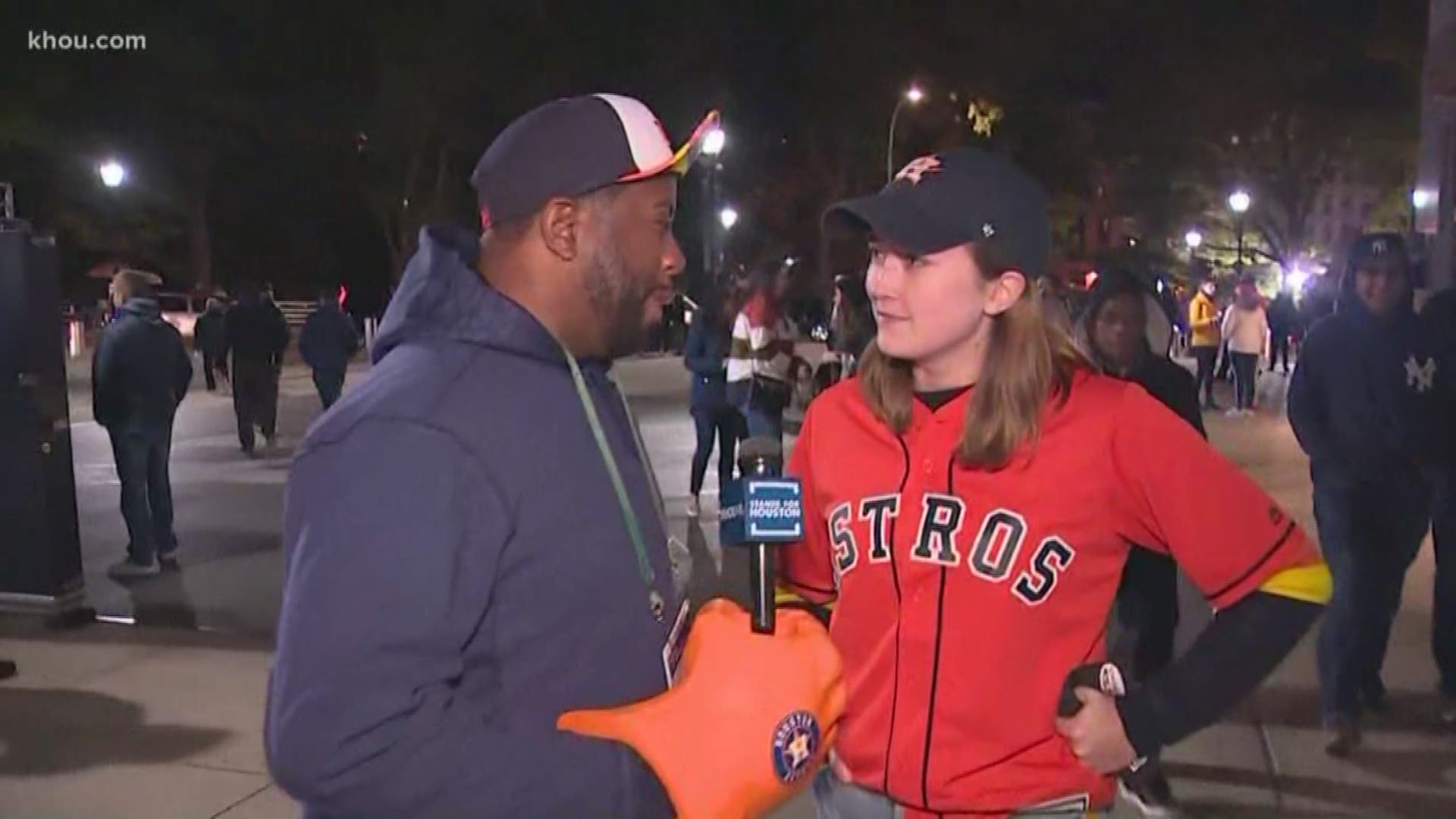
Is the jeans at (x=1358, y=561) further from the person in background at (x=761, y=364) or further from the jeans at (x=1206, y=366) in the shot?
the jeans at (x=1206, y=366)

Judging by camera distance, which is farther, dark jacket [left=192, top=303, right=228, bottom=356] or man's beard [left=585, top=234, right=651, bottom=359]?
dark jacket [left=192, top=303, right=228, bottom=356]

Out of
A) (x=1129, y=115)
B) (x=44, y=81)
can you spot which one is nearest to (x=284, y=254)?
(x=44, y=81)

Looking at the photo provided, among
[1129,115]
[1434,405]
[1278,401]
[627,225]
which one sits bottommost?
[1278,401]

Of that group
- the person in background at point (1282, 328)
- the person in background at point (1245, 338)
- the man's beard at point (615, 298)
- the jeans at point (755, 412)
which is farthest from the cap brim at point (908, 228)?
the person in background at point (1282, 328)

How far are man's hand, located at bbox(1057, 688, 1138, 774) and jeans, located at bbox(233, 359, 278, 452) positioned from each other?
13.1 metres

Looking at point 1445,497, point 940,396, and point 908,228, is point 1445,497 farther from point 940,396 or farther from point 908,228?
point 908,228

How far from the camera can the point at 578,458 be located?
5.77ft

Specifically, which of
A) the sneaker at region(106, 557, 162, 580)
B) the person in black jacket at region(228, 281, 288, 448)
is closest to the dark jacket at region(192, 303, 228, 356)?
the person in black jacket at region(228, 281, 288, 448)

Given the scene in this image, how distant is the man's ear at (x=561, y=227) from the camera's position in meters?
1.83

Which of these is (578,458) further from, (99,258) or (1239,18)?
(99,258)

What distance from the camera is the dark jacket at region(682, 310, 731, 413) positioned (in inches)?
399

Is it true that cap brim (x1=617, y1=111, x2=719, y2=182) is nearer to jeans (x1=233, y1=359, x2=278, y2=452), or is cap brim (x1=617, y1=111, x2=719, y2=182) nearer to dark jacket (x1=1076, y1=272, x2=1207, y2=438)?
dark jacket (x1=1076, y1=272, x2=1207, y2=438)

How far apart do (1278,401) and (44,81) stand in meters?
27.7

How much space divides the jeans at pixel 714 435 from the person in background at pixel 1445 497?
5.24 m
